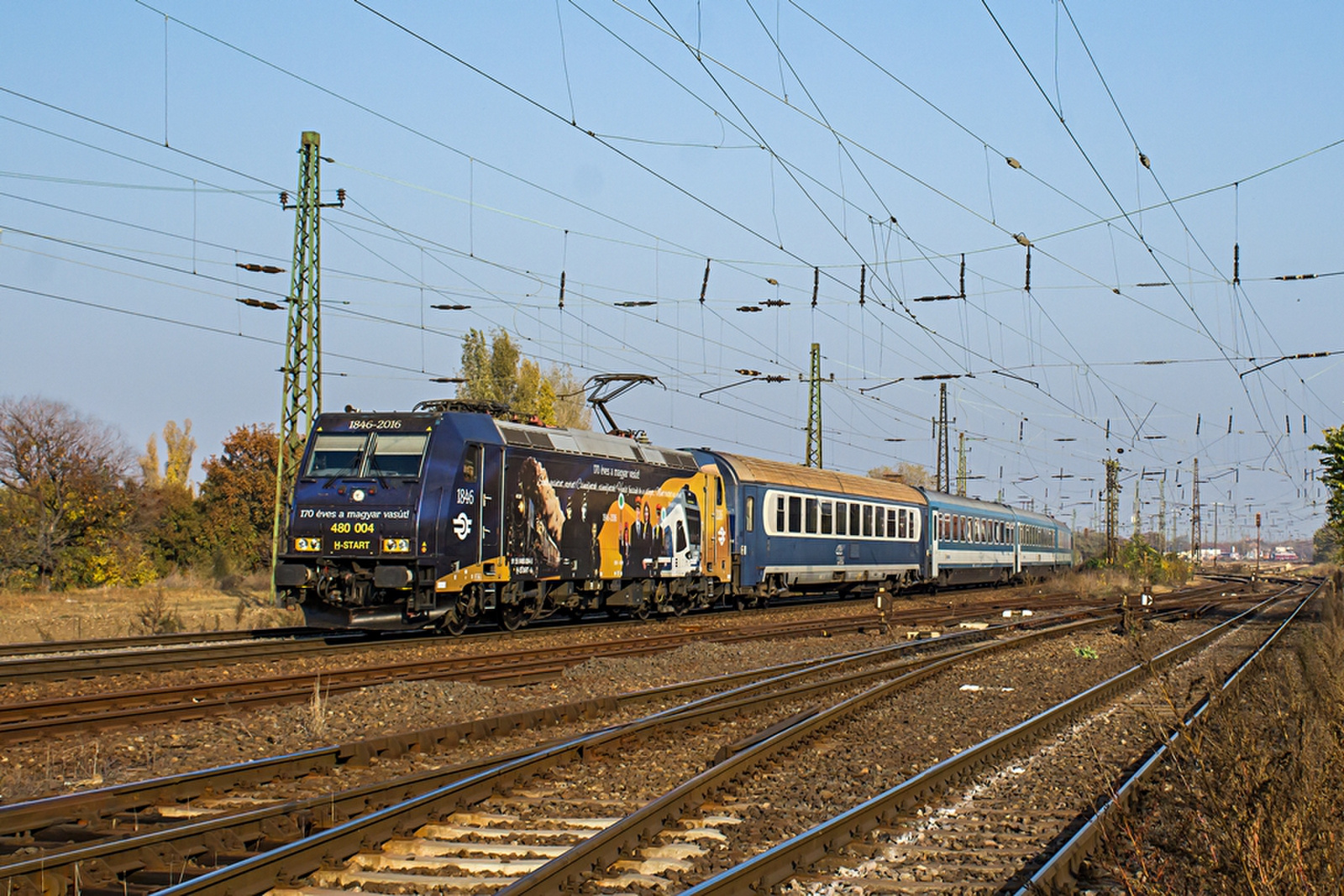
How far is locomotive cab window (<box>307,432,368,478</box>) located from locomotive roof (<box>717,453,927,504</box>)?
1049 centimetres

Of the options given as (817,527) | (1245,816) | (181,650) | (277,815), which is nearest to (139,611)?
(181,650)

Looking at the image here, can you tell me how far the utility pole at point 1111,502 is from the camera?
60094mm

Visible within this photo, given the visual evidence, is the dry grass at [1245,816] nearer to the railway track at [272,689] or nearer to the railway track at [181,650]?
the railway track at [272,689]

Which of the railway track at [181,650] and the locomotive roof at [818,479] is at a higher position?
the locomotive roof at [818,479]

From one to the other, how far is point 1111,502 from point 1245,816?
2375 inches

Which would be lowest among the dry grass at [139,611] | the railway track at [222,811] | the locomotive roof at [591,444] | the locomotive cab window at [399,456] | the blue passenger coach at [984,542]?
the dry grass at [139,611]

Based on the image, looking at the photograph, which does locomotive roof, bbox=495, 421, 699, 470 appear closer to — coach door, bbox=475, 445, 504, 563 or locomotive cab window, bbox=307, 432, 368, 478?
coach door, bbox=475, 445, 504, 563

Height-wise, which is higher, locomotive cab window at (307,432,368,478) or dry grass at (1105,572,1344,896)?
locomotive cab window at (307,432,368,478)

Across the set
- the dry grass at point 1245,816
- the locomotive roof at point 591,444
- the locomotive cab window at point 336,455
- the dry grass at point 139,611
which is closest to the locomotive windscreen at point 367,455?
the locomotive cab window at point 336,455

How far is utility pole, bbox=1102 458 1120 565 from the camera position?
60094 millimetres

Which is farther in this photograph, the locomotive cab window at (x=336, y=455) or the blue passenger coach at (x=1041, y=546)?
the blue passenger coach at (x=1041, y=546)

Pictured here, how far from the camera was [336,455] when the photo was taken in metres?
17.3

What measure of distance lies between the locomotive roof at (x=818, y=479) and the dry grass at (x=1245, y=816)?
53.2ft

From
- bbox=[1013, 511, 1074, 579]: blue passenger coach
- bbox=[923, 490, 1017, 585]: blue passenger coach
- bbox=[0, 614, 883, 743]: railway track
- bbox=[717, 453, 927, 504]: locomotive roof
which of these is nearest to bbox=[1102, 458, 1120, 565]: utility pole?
bbox=[1013, 511, 1074, 579]: blue passenger coach
